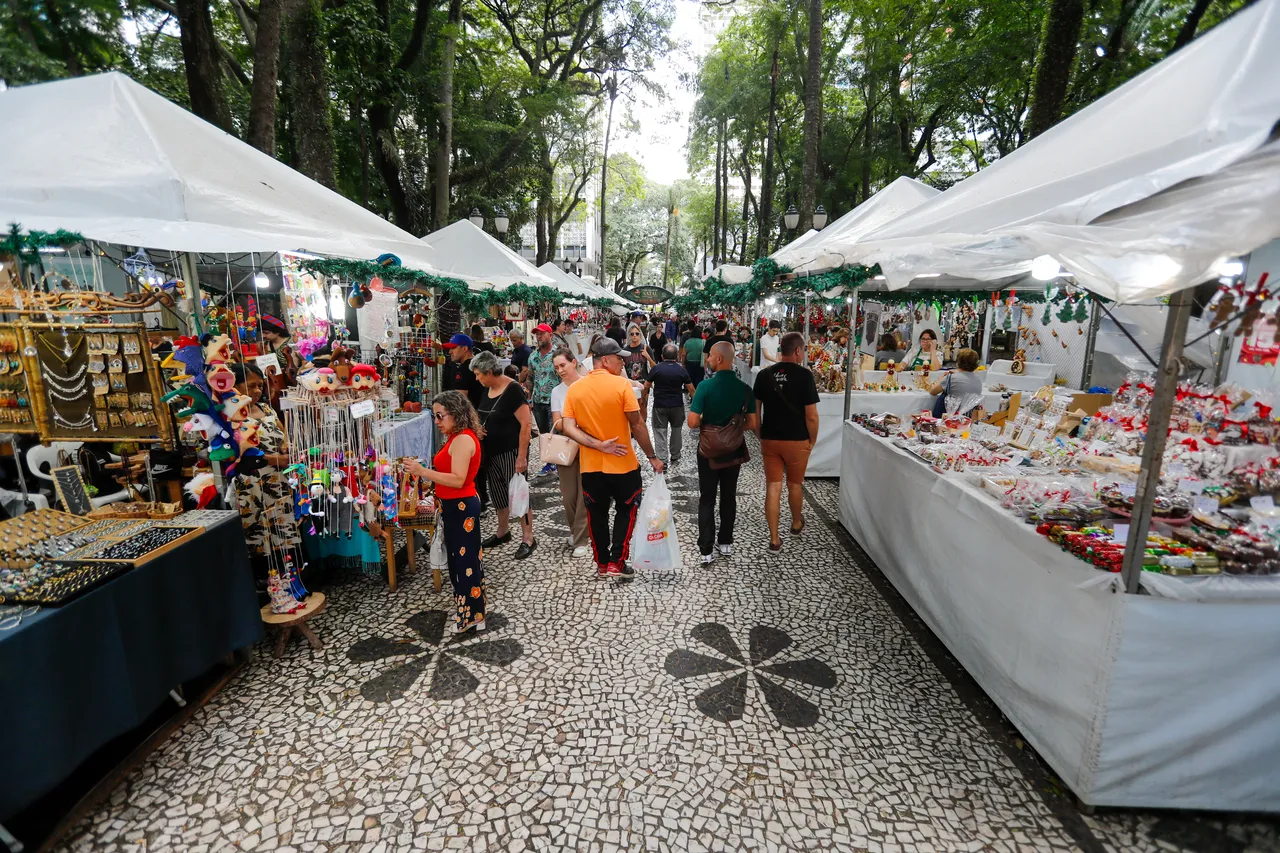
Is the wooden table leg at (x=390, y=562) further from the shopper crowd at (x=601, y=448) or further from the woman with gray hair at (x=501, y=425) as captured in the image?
the woman with gray hair at (x=501, y=425)

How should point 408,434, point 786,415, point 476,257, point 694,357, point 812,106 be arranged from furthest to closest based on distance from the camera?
point 812,106 → point 694,357 → point 476,257 → point 408,434 → point 786,415

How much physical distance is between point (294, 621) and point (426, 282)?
4148 millimetres

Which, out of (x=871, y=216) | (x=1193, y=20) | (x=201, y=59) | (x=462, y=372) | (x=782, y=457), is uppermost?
(x=1193, y=20)

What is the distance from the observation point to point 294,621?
3.45m

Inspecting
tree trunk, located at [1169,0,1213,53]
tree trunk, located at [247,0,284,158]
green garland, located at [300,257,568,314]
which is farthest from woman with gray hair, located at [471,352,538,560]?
tree trunk, located at [1169,0,1213,53]

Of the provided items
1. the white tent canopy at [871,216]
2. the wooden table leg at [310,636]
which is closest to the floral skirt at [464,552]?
the wooden table leg at [310,636]

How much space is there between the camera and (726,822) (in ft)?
7.68

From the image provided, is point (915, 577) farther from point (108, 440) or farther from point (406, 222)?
point (406, 222)

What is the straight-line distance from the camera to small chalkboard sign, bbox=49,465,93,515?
10.4ft

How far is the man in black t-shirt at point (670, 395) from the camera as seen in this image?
6543 mm

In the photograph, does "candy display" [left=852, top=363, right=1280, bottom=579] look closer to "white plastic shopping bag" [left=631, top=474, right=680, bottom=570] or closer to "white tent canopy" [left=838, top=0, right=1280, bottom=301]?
"white tent canopy" [left=838, top=0, right=1280, bottom=301]

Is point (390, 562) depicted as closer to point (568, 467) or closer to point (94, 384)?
point (568, 467)

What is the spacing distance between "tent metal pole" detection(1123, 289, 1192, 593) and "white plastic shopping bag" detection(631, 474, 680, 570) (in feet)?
8.64

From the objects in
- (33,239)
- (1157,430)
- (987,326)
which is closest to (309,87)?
(33,239)
